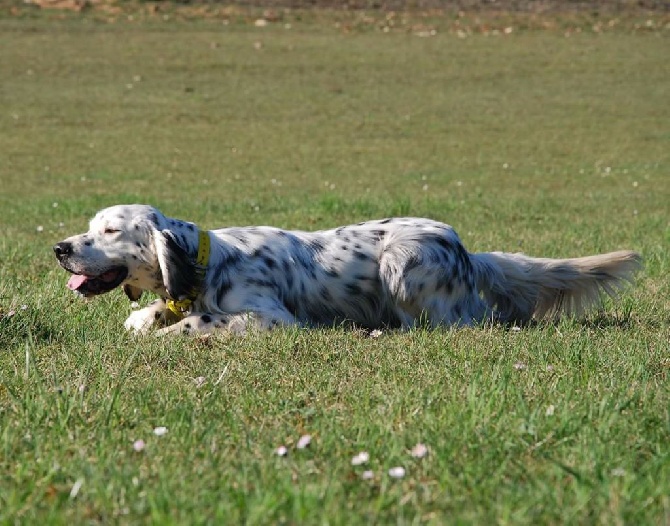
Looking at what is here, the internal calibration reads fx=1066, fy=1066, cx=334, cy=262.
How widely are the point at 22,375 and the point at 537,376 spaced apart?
2339 millimetres

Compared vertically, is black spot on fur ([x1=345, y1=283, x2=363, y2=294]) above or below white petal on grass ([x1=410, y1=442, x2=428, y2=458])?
below

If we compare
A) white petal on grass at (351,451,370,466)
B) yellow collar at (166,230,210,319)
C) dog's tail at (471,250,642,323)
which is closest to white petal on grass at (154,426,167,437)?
white petal on grass at (351,451,370,466)

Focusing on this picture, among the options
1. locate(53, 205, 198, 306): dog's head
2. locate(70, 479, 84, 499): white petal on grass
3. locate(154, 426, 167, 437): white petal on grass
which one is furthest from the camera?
locate(53, 205, 198, 306): dog's head

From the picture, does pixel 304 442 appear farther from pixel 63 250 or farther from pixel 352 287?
pixel 352 287

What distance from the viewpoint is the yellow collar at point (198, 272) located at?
6.62 metres

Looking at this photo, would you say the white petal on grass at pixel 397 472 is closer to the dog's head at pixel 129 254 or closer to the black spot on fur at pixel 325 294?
the dog's head at pixel 129 254

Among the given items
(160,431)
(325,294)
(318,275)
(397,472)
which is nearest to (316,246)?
(318,275)

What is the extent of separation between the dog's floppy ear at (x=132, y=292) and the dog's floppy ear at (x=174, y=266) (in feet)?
1.54

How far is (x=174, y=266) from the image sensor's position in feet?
21.2

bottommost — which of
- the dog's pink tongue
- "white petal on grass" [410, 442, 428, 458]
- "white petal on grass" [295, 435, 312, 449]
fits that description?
the dog's pink tongue

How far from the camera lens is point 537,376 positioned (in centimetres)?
486

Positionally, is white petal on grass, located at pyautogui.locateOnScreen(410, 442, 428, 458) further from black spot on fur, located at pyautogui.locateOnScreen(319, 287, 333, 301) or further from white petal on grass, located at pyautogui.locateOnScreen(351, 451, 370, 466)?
black spot on fur, located at pyautogui.locateOnScreen(319, 287, 333, 301)

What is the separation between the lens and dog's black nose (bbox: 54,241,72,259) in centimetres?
641

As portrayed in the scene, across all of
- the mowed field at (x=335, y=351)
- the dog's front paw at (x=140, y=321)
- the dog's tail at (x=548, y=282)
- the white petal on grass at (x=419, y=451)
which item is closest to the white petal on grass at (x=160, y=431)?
the mowed field at (x=335, y=351)
